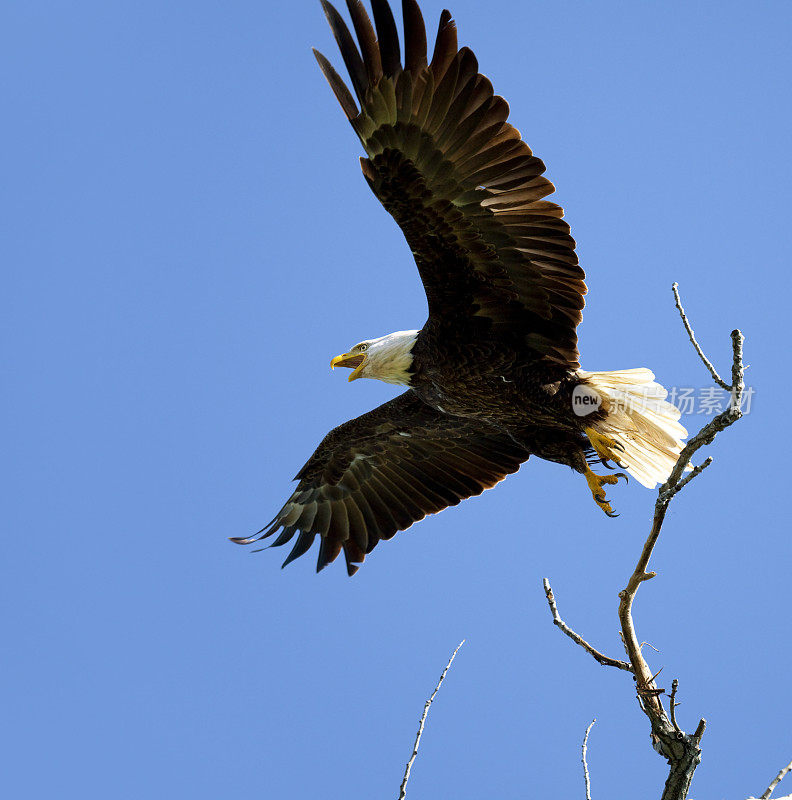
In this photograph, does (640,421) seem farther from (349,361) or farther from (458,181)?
(349,361)

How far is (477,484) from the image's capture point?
6176 mm

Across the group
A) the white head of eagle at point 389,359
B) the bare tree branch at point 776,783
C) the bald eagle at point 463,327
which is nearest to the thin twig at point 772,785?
the bare tree branch at point 776,783

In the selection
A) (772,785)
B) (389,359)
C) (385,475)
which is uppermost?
(389,359)

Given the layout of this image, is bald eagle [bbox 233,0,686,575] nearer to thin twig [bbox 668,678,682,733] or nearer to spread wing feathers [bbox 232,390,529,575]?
spread wing feathers [bbox 232,390,529,575]

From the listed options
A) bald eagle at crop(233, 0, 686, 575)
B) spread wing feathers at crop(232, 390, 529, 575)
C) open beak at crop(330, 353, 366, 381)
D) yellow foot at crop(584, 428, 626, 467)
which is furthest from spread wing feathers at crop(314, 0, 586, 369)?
spread wing feathers at crop(232, 390, 529, 575)

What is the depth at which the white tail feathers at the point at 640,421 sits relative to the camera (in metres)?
4.86

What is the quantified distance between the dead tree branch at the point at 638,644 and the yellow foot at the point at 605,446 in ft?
4.55

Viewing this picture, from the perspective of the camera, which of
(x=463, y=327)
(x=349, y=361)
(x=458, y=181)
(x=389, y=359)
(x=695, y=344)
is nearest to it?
(x=695, y=344)

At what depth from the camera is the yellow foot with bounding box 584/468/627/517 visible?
16.3 feet

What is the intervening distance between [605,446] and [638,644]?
1.55 metres

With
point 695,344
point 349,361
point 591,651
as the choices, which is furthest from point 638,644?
point 349,361

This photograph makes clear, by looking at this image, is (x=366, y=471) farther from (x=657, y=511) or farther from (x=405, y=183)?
(x=657, y=511)

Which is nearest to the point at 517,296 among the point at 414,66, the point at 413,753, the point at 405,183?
the point at 405,183

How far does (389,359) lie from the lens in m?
5.31
